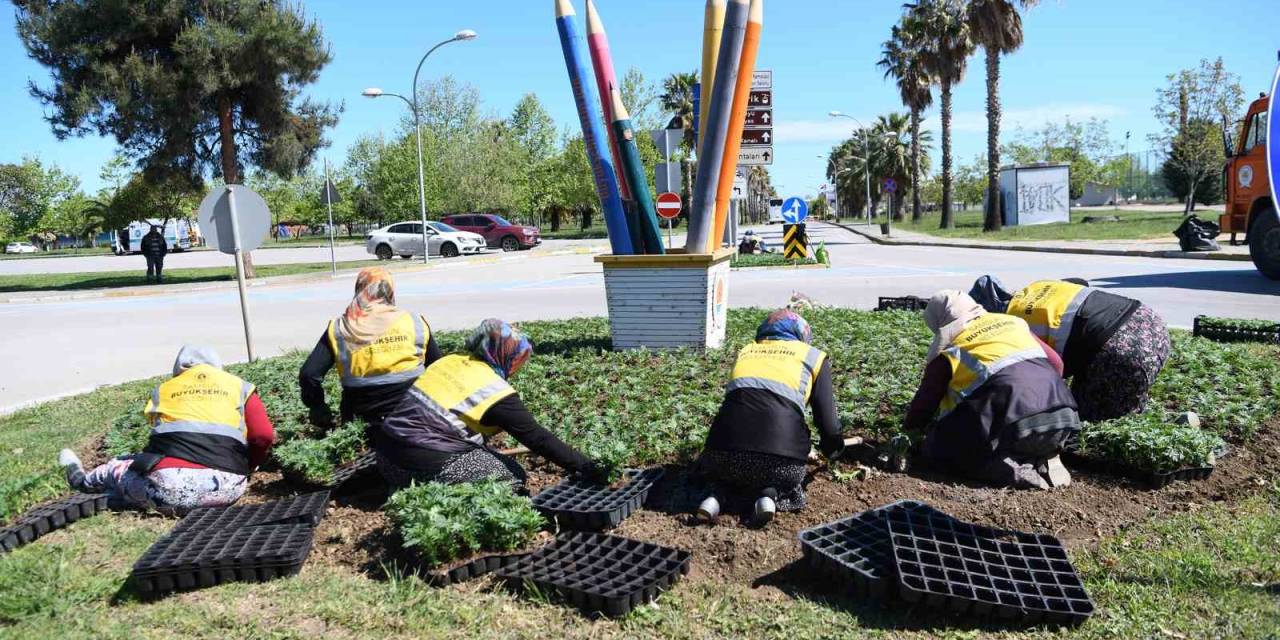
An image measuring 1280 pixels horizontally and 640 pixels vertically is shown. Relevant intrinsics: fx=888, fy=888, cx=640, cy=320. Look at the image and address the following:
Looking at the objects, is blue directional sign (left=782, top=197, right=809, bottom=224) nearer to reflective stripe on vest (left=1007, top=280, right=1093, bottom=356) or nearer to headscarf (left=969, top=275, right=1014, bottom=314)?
headscarf (left=969, top=275, right=1014, bottom=314)

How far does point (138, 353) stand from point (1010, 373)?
35.9ft

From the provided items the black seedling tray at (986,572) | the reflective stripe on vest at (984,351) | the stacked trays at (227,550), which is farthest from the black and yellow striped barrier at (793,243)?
the stacked trays at (227,550)

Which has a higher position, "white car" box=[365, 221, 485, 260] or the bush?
"white car" box=[365, 221, 485, 260]

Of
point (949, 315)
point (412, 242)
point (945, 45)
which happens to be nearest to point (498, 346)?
point (949, 315)

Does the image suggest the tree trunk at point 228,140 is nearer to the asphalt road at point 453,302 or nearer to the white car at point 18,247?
the asphalt road at point 453,302

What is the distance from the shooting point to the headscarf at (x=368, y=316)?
5449 mm

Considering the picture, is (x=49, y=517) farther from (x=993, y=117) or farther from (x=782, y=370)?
(x=993, y=117)

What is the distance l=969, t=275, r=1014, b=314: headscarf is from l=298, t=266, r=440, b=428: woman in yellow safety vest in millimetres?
3599

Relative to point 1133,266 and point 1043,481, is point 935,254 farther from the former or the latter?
point 1043,481

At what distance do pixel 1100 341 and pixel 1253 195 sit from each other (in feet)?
43.4

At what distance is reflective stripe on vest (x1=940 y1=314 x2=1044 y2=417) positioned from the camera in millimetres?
4582

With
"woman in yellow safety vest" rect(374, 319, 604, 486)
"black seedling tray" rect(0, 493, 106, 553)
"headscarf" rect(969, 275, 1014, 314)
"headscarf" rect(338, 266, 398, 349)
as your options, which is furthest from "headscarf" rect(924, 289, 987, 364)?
"black seedling tray" rect(0, 493, 106, 553)

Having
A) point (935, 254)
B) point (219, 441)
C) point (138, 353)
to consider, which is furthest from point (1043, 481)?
point (935, 254)

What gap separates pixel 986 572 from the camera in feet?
11.2
